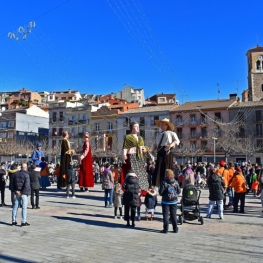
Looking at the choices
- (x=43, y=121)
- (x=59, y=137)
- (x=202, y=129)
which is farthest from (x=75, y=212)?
(x=43, y=121)

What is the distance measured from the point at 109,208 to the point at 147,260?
6.91m

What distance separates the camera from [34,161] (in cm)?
1652

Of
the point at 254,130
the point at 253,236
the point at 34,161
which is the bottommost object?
the point at 253,236

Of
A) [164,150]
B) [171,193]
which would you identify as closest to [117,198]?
[164,150]

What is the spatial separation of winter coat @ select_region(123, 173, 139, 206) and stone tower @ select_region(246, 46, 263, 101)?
71.0 metres

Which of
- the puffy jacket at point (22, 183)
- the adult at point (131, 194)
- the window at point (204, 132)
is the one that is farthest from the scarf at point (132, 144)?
the window at point (204, 132)

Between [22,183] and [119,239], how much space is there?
11.2 ft

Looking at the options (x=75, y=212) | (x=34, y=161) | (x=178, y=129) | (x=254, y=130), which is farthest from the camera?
(x=178, y=129)

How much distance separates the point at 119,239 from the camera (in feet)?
26.3

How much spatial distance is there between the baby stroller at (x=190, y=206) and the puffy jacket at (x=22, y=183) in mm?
Result: 4295

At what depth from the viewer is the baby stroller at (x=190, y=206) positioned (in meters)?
10.2

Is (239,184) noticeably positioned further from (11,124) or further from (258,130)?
(11,124)

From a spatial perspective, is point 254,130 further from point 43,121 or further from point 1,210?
point 1,210

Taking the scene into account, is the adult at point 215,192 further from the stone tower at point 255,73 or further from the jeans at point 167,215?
the stone tower at point 255,73
